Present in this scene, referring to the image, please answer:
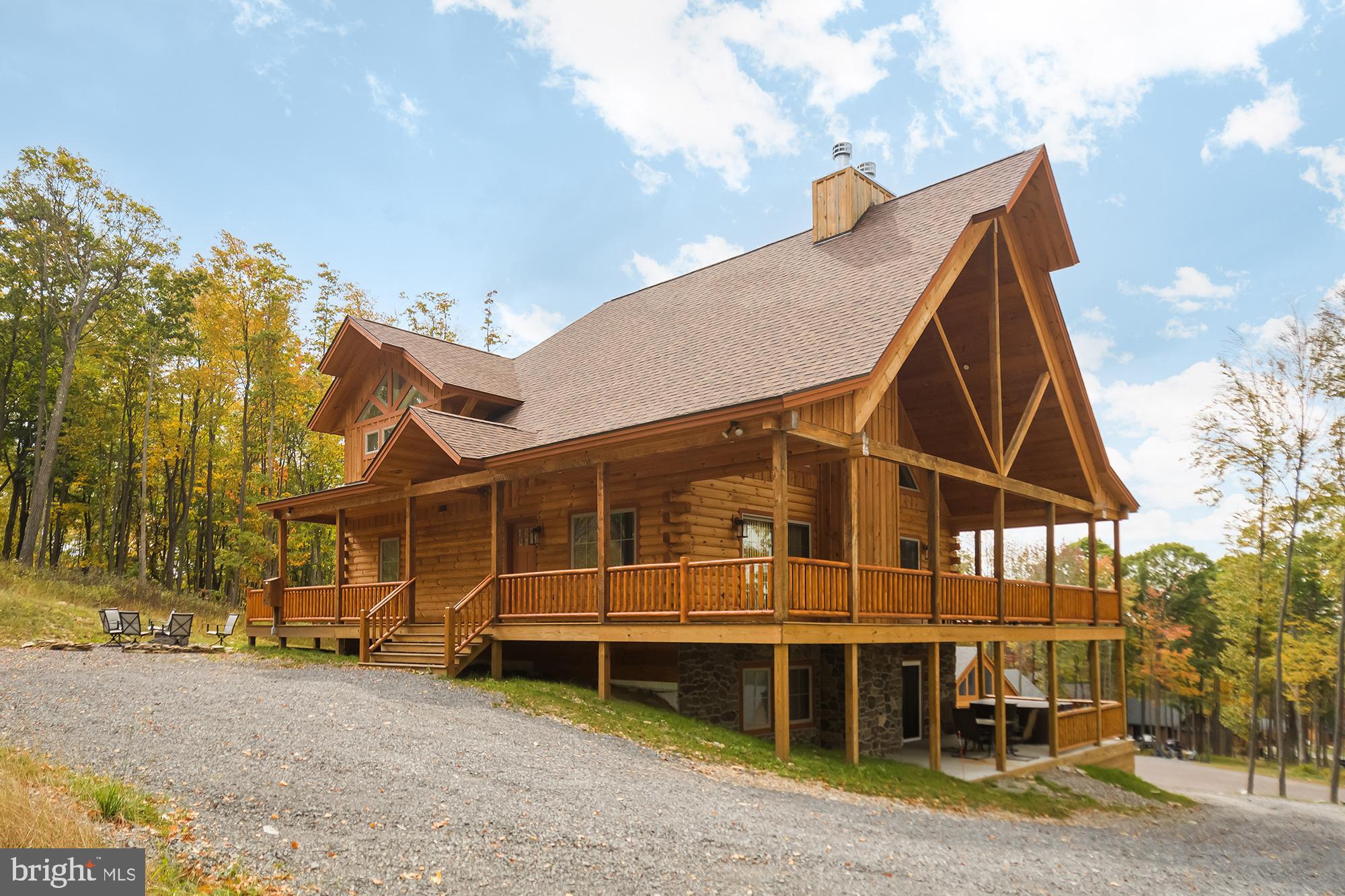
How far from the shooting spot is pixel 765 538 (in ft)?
60.8

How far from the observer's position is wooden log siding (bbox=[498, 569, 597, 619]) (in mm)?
15453

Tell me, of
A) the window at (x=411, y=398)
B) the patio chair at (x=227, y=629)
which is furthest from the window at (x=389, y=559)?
the patio chair at (x=227, y=629)

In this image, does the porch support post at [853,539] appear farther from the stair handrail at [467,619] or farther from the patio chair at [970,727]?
the stair handrail at [467,619]

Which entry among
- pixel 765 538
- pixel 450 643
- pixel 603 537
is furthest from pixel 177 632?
pixel 765 538

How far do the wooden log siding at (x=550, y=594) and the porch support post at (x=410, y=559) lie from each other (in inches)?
95.9

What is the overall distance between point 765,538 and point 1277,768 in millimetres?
49194

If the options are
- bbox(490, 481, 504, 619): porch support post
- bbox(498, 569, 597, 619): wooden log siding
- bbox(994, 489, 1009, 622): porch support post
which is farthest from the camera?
bbox(994, 489, 1009, 622): porch support post

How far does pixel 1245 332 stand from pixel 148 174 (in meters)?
36.5

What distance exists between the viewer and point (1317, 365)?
1081 inches

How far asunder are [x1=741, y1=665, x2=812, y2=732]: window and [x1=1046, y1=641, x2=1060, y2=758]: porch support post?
470 centimetres

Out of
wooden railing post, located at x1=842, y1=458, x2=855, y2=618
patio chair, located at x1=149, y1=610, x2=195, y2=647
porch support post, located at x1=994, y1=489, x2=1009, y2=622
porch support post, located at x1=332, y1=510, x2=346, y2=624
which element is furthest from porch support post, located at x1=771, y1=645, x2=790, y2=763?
patio chair, located at x1=149, y1=610, x2=195, y2=647

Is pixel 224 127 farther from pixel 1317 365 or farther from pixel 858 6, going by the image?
pixel 1317 365

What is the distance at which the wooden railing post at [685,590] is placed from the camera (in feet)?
44.8

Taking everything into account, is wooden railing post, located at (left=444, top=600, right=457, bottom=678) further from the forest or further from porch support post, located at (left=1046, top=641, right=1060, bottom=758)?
the forest
